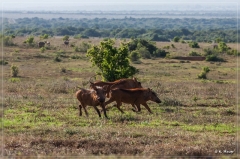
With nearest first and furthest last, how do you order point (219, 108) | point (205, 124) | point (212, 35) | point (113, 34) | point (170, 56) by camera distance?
point (205, 124) → point (219, 108) → point (170, 56) → point (212, 35) → point (113, 34)

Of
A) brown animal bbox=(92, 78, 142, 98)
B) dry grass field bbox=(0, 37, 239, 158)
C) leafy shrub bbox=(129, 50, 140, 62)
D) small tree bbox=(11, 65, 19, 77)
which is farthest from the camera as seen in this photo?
leafy shrub bbox=(129, 50, 140, 62)

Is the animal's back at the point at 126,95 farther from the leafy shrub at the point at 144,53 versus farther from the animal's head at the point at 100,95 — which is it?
the leafy shrub at the point at 144,53

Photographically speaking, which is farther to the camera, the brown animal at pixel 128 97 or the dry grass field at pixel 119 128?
the brown animal at pixel 128 97

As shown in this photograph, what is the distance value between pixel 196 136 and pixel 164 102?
7336 millimetres

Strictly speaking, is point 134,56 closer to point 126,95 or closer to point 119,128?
point 126,95

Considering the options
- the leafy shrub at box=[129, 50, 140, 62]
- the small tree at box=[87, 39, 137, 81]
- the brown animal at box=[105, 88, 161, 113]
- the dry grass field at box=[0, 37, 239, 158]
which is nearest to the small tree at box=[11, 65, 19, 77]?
the dry grass field at box=[0, 37, 239, 158]

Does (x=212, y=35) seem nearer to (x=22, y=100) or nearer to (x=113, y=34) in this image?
(x=113, y=34)

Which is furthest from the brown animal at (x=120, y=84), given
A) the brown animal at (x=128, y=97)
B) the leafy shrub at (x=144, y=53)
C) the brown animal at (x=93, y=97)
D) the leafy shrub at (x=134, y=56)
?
the leafy shrub at (x=144, y=53)

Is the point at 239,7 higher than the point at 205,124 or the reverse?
higher

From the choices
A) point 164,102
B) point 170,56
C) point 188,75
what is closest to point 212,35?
point 170,56

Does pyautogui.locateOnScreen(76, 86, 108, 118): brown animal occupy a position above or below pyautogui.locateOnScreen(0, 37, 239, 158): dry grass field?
above

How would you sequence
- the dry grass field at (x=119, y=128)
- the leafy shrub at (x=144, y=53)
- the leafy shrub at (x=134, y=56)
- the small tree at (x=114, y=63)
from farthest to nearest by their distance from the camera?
the leafy shrub at (x=144, y=53)
the leafy shrub at (x=134, y=56)
the small tree at (x=114, y=63)
the dry grass field at (x=119, y=128)

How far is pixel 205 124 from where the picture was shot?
13.4 meters

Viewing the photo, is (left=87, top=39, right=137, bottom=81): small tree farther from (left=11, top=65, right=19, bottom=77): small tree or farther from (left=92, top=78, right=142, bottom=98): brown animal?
(left=11, top=65, right=19, bottom=77): small tree
